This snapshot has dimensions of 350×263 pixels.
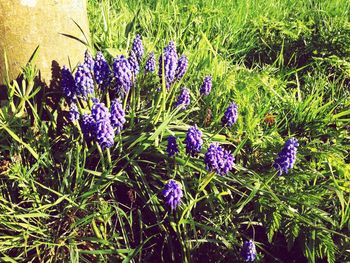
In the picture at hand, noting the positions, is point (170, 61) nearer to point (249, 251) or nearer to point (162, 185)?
point (162, 185)

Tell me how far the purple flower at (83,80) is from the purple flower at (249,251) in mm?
1096

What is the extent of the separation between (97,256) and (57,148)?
691 mm

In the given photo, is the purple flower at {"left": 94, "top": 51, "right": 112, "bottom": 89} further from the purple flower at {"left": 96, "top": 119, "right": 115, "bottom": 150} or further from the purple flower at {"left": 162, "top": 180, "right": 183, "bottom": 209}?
the purple flower at {"left": 162, "top": 180, "right": 183, "bottom": 209}

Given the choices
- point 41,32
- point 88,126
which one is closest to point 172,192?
point 88,126

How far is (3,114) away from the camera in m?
2.32

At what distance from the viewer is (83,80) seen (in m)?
2.24

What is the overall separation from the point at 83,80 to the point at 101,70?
176mm

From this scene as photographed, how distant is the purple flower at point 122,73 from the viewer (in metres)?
2.28

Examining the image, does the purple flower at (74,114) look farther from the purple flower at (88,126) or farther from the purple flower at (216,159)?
the purple flower at (216,159)

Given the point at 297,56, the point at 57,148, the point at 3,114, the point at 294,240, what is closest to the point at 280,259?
the point at 294,240

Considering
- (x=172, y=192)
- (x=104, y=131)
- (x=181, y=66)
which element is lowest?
(x=172, y=192)

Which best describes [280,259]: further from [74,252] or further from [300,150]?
[74,252]

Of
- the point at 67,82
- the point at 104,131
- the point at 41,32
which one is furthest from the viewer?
the point at 41,32

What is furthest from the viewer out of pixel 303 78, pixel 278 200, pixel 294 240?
pixel 303 78
